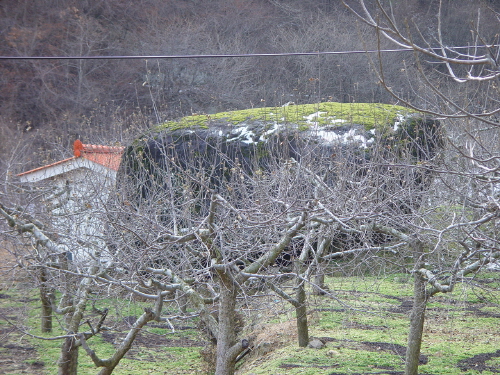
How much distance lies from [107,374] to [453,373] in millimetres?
4295

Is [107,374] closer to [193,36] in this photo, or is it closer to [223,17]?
[193,36]

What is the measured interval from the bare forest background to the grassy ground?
12.4 metres

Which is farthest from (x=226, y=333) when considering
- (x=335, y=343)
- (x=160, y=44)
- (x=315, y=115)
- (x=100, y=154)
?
(x=160, y=44)

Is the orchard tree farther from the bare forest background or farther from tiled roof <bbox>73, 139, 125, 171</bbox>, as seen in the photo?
the bare forest background

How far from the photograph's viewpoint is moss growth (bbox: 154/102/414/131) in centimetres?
938

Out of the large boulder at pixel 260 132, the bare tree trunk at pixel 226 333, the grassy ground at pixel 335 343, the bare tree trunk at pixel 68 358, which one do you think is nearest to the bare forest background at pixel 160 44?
the large boulder at pixel 260 132

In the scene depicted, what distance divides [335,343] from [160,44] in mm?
19745

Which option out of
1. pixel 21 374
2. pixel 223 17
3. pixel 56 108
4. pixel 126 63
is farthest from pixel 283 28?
pixel 21 374

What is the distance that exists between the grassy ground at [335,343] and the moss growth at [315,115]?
2828mm

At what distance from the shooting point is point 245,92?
21.0 metres

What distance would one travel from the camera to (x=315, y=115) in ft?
31.2

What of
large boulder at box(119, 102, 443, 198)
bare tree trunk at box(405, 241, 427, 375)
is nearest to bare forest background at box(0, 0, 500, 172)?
large boulder at box(119, 102, 443, 198)

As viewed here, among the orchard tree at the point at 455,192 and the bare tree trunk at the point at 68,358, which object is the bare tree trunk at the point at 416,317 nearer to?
the orchard tree at the point at 455,192

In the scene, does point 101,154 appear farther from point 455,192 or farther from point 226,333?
point 455,192
